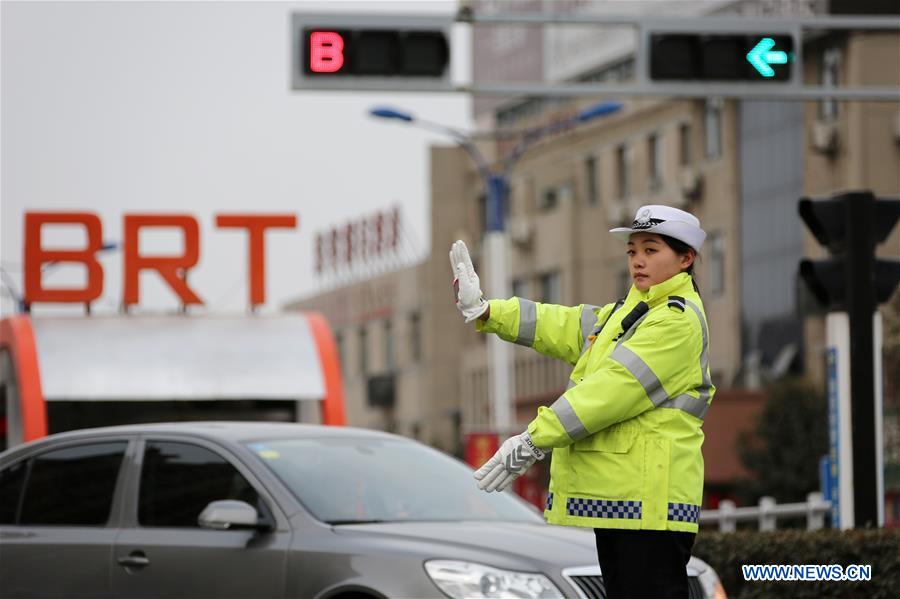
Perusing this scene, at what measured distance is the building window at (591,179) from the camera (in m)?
60.8

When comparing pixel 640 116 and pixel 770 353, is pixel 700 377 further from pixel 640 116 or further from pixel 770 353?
pixel 640 116

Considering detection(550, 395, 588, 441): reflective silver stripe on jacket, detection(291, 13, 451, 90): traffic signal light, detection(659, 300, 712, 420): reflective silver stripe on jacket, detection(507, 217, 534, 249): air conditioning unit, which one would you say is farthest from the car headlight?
detection(507, 217, 534, 249): air conditioning unit

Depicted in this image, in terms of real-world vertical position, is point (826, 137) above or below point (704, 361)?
above

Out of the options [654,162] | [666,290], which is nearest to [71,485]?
[666,290]

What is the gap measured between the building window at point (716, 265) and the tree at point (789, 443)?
410 inches

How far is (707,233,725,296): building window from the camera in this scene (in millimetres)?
52656

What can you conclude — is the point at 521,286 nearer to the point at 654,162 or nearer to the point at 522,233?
the point at 522,233

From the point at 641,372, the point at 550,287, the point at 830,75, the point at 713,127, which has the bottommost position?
the point at 550,287

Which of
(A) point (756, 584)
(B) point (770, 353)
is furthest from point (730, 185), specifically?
(A) point (756, 584)

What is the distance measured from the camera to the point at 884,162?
45656mm

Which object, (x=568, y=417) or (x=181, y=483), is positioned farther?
(x=181, y=483)

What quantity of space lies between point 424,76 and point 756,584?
7.50m

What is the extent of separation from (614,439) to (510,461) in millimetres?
339

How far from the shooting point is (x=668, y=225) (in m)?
6.48
